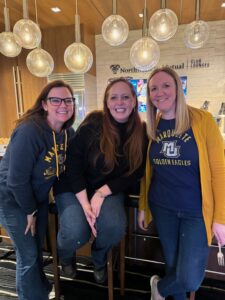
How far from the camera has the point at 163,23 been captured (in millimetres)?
2059

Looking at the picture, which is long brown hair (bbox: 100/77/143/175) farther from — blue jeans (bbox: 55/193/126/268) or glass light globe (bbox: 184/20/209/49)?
glass light globe (bbox: 184/20/209/49)

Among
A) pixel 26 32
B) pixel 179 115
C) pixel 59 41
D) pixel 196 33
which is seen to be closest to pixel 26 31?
pixel 26 32

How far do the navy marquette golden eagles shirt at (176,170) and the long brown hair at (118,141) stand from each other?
0.10 m

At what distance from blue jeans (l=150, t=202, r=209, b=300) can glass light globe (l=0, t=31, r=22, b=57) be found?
2.20 m

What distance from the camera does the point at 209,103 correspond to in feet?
14.2

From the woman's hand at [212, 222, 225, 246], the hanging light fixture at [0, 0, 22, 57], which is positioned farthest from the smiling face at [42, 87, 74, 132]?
the hanging light fixture at [0, 0, 22, 57]

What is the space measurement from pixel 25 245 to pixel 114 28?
189cm

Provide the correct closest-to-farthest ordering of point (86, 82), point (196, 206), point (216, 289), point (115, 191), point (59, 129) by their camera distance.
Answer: point (196, 206) → point (115, 191) → point (59, 129) → point (216, 289) → point (86, 82)

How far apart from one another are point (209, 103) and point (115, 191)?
364 cm

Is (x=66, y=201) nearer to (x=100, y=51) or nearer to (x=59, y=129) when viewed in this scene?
(x=59, y=129)

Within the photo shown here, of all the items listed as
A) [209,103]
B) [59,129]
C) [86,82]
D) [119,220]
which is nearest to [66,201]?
[119,220]

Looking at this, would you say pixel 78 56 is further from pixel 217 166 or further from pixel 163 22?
pixel 217 166

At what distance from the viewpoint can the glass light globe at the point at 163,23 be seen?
6.65 feet

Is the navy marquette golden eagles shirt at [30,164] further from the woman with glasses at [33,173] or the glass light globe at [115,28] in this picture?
the glass light globe at [115,28]
